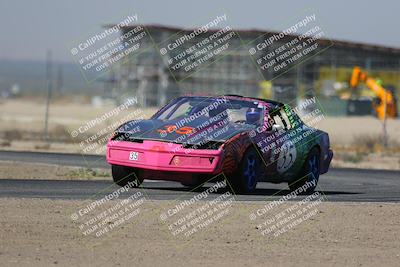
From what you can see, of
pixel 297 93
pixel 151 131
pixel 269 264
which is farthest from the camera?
pixel 297 93

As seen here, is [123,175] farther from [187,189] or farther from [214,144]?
[214,144]

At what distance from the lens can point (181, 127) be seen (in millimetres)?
16062

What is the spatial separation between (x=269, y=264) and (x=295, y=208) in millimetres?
4743

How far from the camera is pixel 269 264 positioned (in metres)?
9.84

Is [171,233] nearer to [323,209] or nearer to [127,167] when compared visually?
[323,209]

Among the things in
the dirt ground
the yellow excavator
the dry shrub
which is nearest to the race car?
the dirt ground

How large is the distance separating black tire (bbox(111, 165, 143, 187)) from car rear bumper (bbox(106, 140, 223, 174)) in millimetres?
570

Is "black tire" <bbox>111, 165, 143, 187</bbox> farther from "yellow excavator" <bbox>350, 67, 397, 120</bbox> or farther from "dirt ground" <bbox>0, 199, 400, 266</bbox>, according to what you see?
"yellow excavator" <bbox>350, 67, 397, 120</bbox>

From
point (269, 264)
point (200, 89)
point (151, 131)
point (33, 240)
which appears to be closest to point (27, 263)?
point (33, 240)

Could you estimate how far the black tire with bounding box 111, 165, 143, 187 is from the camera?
54.2 ft

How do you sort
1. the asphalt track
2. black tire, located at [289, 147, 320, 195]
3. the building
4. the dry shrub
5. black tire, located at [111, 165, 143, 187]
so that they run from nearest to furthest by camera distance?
the asphalt track → black tire, located at [111, 165, 143, 187] → black tire, located at [289, 147, 320, 195] → the dry shrub → the building

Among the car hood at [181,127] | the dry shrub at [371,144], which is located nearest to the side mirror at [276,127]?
the car hood at [181,127]

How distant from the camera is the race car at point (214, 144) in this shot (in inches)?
619

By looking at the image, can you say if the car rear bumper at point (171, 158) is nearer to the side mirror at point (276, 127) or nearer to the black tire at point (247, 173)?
the black tire at point (247, 173)
